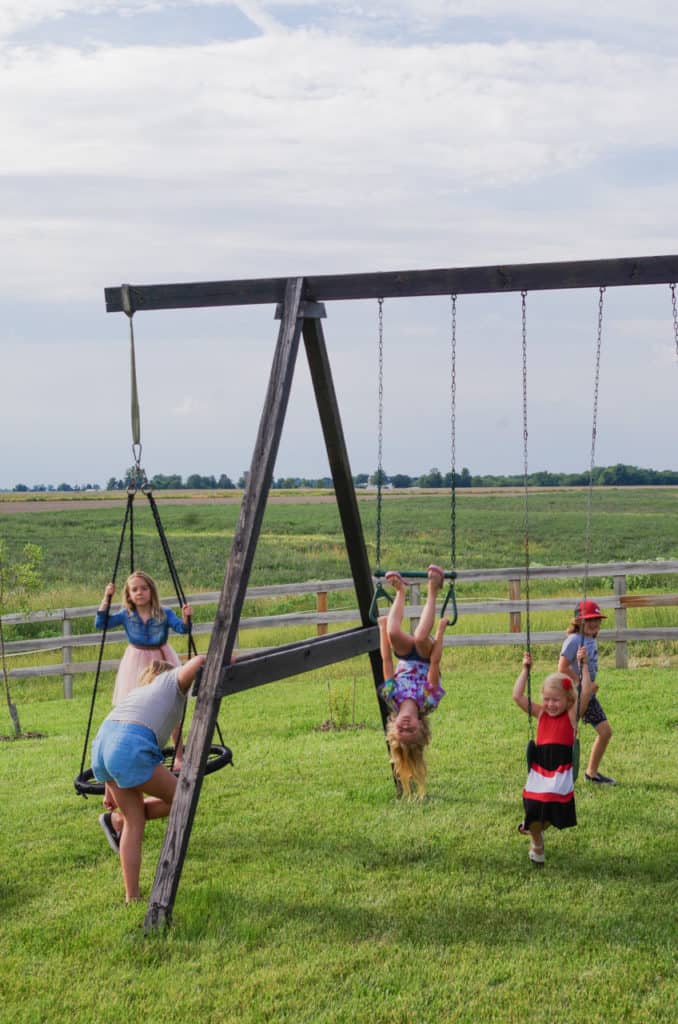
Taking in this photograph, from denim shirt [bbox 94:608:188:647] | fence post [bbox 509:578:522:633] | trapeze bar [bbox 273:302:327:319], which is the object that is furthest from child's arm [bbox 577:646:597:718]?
fence post [bbox 509:578:522:633]

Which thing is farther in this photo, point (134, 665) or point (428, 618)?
point (134, 665)

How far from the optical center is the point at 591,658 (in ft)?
26.6

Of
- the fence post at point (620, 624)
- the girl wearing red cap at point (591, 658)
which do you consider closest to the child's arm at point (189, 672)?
the girl wearing red cap at point (591, 658)

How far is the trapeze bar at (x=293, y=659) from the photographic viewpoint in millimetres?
5715

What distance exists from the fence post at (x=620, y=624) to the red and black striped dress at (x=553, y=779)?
6886 mm

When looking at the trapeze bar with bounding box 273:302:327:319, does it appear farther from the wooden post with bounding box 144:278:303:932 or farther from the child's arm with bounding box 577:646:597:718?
the child's arm with bounding box 577:646:597:718

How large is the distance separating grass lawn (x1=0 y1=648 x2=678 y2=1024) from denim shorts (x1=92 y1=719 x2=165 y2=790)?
0.77 metres

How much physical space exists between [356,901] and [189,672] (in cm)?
157

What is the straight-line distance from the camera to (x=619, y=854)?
6.48 m

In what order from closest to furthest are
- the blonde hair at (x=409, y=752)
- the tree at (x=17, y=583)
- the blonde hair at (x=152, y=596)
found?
the blonde hair at (x=409, y=752), the blonde hair at (x=152, y=596), the tree at (x=17, y=583)

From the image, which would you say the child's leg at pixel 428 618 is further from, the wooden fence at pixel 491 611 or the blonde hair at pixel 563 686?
the wooden fence at pixel 491 611

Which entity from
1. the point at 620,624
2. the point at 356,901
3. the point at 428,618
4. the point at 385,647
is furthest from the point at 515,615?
the point at 356,901

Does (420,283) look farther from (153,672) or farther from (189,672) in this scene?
(153,672)

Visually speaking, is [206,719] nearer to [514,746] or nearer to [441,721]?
[514,746]
